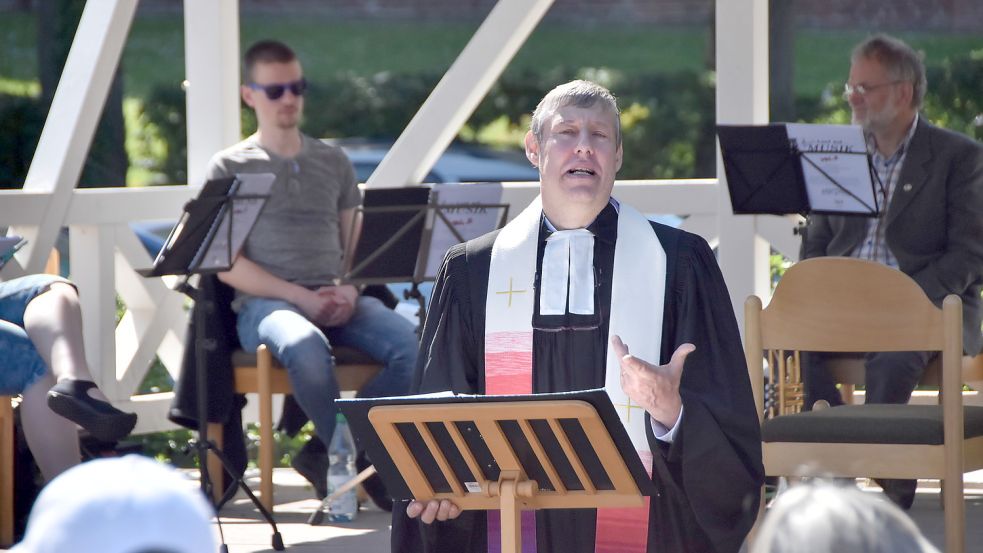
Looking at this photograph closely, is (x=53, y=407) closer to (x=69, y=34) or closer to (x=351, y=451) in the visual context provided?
(x=351, y=451)

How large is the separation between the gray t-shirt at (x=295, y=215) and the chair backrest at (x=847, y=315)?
7.19ft

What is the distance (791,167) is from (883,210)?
55 cm

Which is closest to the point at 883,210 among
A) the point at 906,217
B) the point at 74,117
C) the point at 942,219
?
the point at 906,217

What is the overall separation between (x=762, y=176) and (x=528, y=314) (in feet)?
8.90

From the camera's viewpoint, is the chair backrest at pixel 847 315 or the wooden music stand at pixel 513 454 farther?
the chair backrest at pixel 847 315

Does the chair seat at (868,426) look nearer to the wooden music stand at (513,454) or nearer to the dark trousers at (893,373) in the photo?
the dark trousers at (893,373)

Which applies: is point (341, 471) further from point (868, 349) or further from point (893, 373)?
point (868, 349)

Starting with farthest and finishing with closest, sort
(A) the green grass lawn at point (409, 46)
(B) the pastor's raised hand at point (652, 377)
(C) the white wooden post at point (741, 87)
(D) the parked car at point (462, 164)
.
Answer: (A) the green grass lawn at point (409, 46), (D) the parked car at point (462, 164), (C) the white wooden post at point (741, 87), (B) the pastor's raised hand at point (652, 377)

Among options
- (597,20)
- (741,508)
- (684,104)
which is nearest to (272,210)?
(741,508)

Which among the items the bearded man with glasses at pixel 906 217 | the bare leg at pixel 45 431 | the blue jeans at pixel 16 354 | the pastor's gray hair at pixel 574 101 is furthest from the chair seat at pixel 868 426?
the blue jeans at pixel 16 354

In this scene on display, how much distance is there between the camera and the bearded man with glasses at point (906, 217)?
6.05 m

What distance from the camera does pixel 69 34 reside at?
1633 centimetres

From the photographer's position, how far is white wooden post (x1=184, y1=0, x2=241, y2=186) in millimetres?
7363

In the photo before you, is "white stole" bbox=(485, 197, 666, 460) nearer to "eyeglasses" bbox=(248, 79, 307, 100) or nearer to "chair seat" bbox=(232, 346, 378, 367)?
"chair seat" bbox=(232, 346, 378, 367)
